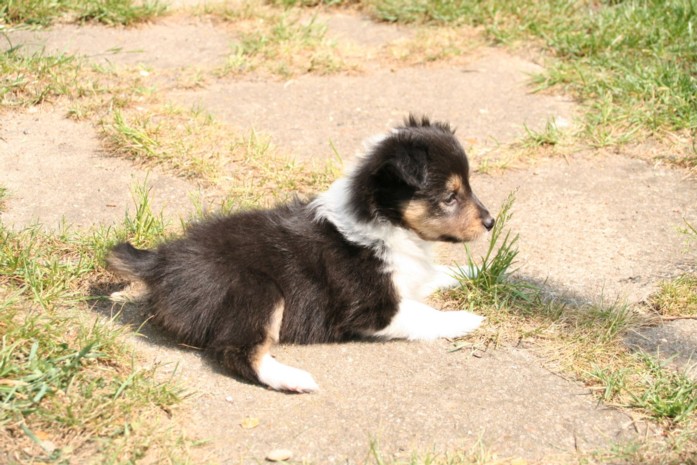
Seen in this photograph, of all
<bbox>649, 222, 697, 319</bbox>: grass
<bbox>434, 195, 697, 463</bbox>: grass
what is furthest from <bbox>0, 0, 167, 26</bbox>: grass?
<bbox>649, 222, 697, 319</bbox>: grass

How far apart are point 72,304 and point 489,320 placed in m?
2.45

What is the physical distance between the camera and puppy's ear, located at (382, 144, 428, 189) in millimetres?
4656

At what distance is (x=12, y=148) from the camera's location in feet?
22.1

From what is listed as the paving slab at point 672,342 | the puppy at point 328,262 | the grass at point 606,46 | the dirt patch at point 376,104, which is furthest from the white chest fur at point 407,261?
the grass at point 606,46

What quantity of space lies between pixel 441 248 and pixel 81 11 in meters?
4.86

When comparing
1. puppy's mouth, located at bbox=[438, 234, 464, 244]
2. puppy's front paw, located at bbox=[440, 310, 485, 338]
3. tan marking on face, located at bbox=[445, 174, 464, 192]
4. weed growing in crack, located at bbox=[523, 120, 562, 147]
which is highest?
tan marking on face, located at bbox=[445, 174, 464, 192]

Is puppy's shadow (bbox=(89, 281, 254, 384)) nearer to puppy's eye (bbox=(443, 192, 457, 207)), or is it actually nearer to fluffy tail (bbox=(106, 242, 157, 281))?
fluffy tail (bbox=(106, 242, 157, 281))

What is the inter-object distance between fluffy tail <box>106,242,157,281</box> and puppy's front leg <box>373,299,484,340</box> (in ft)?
4.42

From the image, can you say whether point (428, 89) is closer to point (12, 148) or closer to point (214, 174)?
point (214, 174)

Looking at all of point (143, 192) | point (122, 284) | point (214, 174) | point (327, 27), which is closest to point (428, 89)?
point (327, 27)

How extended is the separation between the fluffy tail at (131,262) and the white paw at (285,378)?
35.2 inches

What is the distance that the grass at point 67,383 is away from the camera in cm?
391

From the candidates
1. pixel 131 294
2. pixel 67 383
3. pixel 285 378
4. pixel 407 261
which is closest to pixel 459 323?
pixel 407 261

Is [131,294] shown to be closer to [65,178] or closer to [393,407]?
[65,178]
